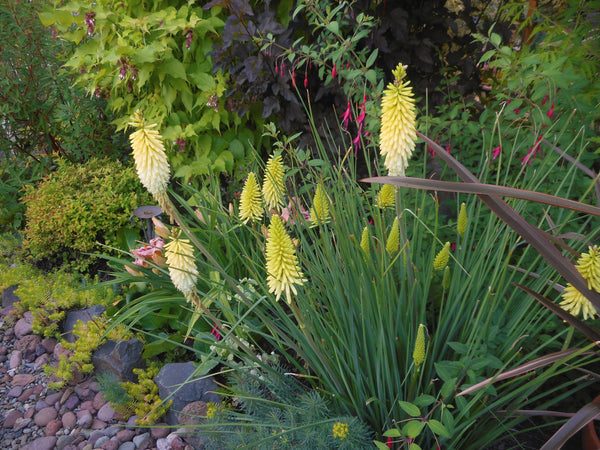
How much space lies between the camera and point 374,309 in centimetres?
182

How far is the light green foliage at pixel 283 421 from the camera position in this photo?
1.70 metres

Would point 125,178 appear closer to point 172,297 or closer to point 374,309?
point 172,297

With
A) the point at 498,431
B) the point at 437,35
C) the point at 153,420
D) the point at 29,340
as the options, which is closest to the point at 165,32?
the point at 437,35

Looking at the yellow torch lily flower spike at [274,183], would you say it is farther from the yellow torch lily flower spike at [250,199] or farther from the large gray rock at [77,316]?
the large gray rock at [77,316]

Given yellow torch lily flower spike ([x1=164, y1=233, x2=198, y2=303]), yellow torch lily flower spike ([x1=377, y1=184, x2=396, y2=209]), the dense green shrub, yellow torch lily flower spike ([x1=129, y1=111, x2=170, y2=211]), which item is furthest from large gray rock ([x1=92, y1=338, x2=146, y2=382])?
yellow torch lily flower spike ([x1=377, y1=184, x2=396, y2=209])

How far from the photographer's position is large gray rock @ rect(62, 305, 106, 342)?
3.36 m

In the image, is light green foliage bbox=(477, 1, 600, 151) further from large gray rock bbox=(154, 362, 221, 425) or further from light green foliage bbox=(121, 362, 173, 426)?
light green foliage bbox=(121, 362, 173, 426)

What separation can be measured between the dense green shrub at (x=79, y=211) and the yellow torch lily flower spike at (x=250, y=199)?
6.90 ft

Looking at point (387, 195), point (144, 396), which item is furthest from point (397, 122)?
point (144, 396)

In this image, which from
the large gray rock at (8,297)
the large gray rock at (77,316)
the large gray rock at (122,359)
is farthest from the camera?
the large gray rock at (8,297)

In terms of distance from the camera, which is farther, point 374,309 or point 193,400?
point 193,400

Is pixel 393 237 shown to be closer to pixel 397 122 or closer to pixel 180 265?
pixel 397 122

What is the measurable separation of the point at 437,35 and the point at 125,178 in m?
2.92

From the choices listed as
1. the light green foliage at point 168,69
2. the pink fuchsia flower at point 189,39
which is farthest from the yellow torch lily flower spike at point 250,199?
the pink fuchsia flower at point 189,39
